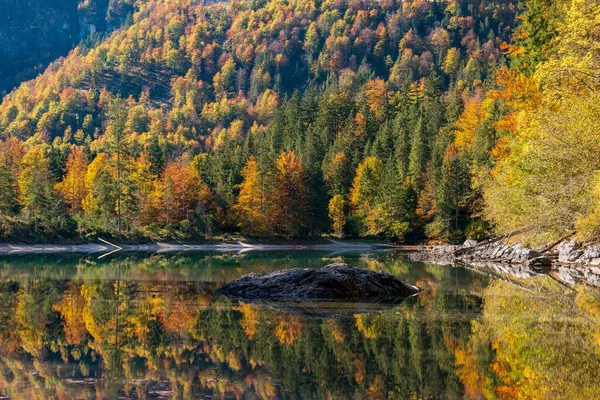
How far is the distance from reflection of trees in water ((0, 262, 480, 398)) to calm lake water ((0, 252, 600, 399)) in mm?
34

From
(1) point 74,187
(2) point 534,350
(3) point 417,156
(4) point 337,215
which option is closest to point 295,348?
(2) point 534,350

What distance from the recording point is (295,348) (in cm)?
1609

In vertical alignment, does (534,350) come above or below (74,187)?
below

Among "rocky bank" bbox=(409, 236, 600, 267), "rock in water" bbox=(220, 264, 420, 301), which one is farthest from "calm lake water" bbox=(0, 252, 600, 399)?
"rocky bank" bbox=(409, 236, 600, 267)

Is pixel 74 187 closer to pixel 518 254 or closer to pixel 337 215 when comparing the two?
pixel 337 215

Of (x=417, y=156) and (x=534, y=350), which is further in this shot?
(x=417, y=156)

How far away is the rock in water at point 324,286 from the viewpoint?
26.8 m

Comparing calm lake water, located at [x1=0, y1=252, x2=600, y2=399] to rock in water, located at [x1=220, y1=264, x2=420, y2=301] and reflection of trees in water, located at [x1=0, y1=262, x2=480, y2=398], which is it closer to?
reflection of trees in water, located at [x1=0, y1=262, x2=480, y2=398]

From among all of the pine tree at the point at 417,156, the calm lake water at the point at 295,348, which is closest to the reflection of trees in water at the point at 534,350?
the calm lake water at the point at 295,348

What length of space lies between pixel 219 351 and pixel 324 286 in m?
11.3

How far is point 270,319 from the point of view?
20484 mm

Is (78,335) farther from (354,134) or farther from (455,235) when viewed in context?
(354,134)

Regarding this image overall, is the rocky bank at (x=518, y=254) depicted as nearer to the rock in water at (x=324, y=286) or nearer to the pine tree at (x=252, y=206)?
the rock in water at (x=324, y=286)

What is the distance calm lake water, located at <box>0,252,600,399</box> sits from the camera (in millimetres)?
12609
